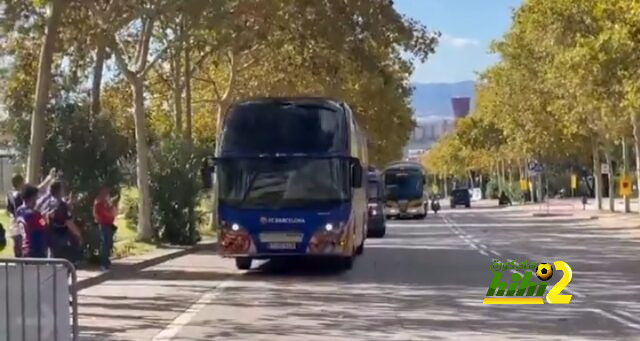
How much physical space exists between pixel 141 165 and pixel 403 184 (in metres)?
34.1

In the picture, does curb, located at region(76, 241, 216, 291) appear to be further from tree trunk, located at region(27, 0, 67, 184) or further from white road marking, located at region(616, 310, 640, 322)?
white road marking, located at region(616, 310, 640, 322)

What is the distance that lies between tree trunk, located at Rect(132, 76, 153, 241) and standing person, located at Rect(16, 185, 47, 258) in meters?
13.8

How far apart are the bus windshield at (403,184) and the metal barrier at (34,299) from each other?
55.2m

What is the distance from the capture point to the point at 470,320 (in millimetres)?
15539

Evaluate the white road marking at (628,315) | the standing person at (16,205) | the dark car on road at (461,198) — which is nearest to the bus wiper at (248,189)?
the standing person at (16,205)

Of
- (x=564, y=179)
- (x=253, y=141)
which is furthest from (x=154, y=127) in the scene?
(x=564, y=179)

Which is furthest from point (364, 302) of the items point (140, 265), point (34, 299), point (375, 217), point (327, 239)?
point (375, 217)

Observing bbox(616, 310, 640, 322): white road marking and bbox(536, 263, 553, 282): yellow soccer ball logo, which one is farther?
bbox(536, 263, 553, 282): yellow soccer ball logo

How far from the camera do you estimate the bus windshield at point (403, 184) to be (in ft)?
216

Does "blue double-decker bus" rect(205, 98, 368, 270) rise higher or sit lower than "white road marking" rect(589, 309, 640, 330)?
higher

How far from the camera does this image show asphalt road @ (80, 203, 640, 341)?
47.8 feet

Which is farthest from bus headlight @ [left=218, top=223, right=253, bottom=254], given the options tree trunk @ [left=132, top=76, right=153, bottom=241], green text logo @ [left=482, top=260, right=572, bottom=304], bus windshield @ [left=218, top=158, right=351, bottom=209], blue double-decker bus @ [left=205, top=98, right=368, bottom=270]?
tree trunk @ [left=132, top=76, right=153, bottom=241]

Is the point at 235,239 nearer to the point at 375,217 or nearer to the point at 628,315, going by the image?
the point at 628,315

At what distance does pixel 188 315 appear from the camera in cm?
1678
